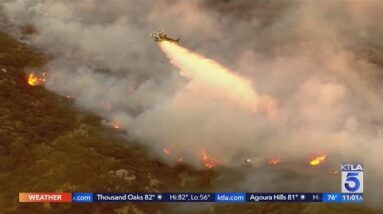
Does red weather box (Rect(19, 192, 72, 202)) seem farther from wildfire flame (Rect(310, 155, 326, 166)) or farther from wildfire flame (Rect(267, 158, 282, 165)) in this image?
wildfire flame (Rect(310, 155, 326, 166))

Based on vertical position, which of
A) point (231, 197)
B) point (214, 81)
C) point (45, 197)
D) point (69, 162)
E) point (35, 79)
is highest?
point (35, 79)

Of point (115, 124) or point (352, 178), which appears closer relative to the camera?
point (352, 178)

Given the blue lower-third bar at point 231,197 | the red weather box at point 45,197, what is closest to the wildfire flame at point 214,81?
the blue lower-third bar at point 231,197

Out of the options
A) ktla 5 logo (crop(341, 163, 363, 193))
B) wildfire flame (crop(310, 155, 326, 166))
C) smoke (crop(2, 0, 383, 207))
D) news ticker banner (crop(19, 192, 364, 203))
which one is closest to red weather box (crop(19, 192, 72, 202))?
news ticker banner (crop(19, 192, 364, 203))

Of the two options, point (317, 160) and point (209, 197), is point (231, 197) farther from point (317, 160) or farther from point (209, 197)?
point (317, 160)

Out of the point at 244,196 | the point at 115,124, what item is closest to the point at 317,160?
the point at 244,196

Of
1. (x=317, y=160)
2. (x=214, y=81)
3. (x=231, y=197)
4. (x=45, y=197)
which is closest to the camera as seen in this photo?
(x=231, y=197)
